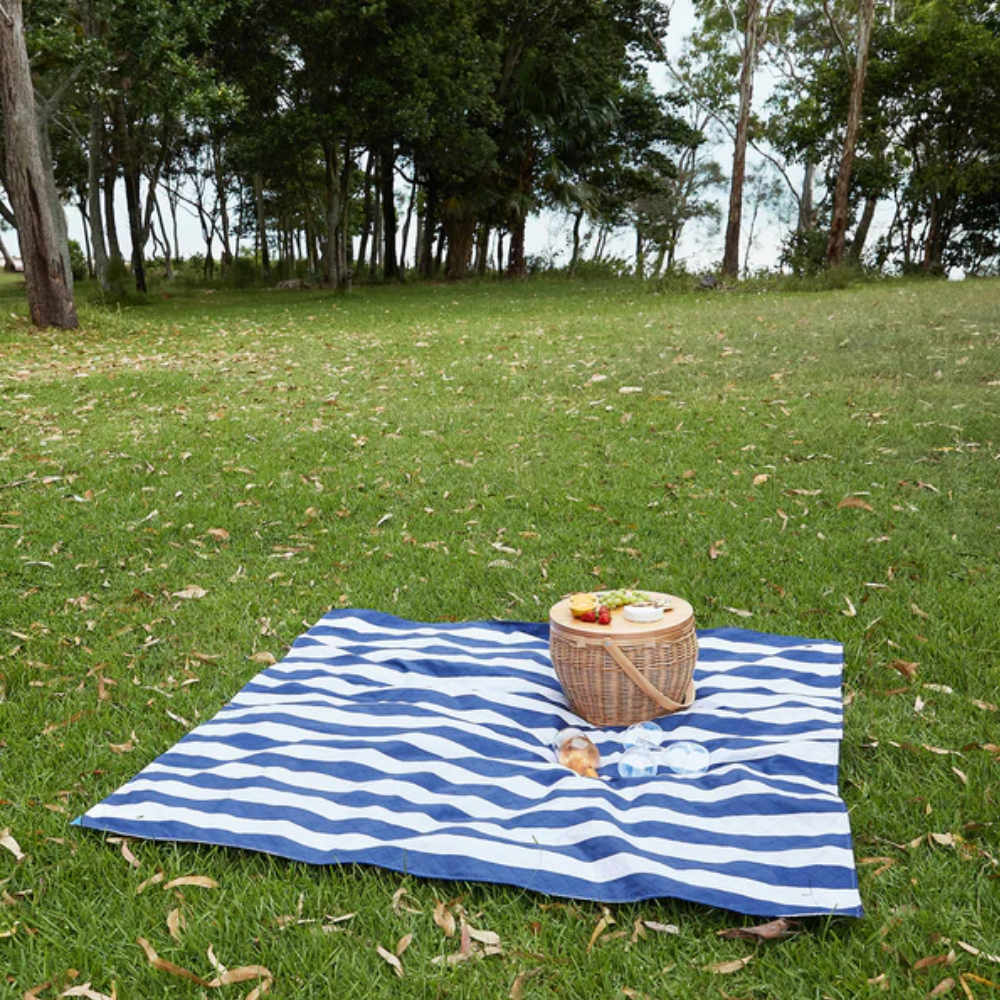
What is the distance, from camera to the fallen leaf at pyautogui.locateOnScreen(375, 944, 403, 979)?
2032mm

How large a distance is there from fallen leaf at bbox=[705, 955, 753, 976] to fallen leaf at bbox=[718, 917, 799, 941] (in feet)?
0.27

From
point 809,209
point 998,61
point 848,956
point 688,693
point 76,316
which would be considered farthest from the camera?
point 809,209

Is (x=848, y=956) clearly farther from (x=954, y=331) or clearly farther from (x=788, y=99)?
(x=788, y=99)

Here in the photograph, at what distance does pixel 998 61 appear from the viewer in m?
22.2

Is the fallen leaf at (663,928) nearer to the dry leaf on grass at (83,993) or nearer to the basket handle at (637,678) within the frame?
the basket handle at (637,678)

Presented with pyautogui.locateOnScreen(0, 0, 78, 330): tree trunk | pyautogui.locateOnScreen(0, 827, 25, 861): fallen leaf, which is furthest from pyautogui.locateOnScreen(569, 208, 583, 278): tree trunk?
pyautogui.locateOnScreen(0, 827, 25, 861): fallen leaf

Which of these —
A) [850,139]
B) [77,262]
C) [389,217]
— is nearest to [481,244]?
[389,217]

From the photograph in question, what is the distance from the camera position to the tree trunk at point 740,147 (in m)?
18.3

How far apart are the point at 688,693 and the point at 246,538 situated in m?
2.89

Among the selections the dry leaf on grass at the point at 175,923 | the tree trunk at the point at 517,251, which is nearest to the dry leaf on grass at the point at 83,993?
the dry leaf on grass at the point at 175,923

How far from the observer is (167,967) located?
6.69 ft

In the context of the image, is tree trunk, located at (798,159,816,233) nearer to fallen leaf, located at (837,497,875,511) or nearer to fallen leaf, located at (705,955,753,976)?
fallen leaf, located at (837,497,875,511)

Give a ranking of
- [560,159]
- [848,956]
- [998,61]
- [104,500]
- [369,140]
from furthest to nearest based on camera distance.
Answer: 1. [560,159]
2. [998,61]
3. [369,140]
4. [104,500]
5. [848,956]

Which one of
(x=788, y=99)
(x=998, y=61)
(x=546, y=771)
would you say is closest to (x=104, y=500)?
(x=546, y=771)
